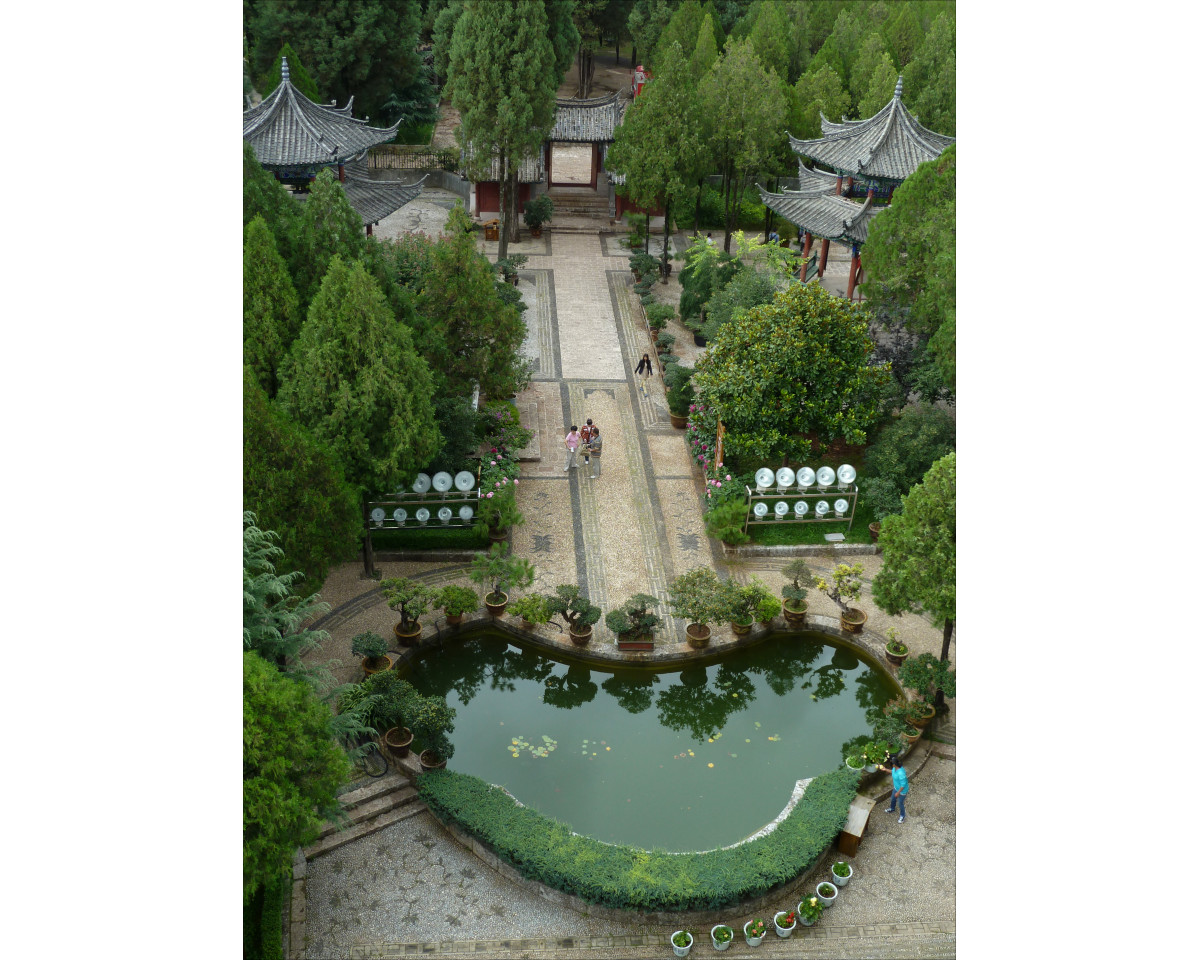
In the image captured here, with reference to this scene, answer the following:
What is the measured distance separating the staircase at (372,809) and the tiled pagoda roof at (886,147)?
21.6 meters

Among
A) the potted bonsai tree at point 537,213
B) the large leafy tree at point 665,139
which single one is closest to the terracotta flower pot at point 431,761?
the large leafy tree at point 665,139

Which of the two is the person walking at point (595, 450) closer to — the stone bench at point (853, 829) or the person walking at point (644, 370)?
the person walking at point (644, 370)

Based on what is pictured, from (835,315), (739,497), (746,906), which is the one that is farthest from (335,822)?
(835,315)

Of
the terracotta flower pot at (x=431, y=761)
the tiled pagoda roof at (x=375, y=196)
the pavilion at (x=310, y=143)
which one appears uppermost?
the pavilion at (x=310, y=143)

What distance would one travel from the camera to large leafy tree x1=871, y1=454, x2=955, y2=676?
16297mm

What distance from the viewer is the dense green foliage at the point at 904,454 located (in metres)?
23.0

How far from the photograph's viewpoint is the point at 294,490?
57.6 feet

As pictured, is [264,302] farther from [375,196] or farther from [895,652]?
[375,196]

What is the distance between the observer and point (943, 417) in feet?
78.1

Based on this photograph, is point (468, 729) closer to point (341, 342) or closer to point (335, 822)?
point (335, 822)

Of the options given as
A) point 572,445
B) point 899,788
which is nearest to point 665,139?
point 572,445

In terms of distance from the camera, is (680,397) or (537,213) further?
(537,213)

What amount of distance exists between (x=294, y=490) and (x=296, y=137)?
16026mm

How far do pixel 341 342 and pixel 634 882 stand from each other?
1028cm
